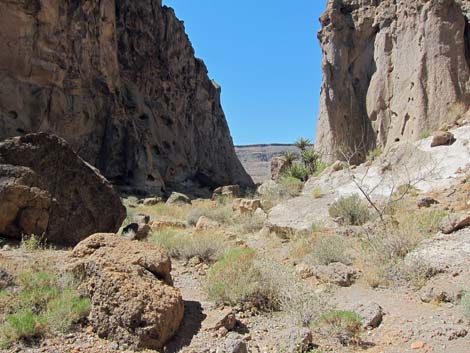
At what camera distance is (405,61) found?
19.2 m

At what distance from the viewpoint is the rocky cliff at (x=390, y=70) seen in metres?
17.0

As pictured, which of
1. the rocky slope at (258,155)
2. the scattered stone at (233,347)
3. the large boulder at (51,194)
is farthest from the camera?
the rocky slope at (258,155)

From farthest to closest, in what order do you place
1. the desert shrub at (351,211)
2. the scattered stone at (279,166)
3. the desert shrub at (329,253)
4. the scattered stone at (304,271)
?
the scattered stone at (279,166) → the desert shrub at (351,211) → the desert shrub at (329,253) → the scattered stone at (304,271)

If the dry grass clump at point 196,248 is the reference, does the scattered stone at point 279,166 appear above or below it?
above

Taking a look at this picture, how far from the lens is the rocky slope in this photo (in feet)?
310

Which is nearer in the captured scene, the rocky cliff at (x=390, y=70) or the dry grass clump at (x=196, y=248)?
the dry grass clump at (x=196, y=248)

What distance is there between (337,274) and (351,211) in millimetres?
4262

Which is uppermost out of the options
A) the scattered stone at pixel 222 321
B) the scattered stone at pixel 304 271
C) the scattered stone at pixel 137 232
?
the scattered stone at pixel 137 232

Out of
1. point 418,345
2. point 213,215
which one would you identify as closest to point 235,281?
point 418,345

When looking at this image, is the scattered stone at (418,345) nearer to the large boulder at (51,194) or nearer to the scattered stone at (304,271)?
the scattered stone at (304,271)

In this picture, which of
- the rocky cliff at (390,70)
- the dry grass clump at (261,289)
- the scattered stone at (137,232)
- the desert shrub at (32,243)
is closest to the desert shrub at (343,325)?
the dry grass clump at (261,289)

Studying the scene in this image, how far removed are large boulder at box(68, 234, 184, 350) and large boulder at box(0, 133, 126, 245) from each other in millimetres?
2293

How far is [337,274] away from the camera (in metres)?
6.12

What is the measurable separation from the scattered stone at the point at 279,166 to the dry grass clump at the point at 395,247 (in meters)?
19.0
